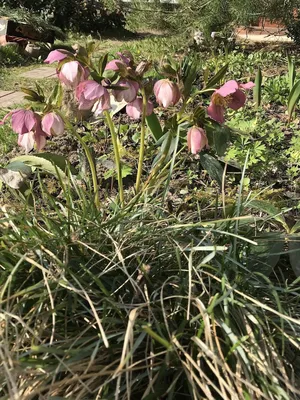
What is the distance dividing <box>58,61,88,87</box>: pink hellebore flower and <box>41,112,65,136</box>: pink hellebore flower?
0.09 metres

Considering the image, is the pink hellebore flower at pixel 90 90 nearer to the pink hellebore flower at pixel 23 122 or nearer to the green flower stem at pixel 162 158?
the pink hellebore flower at pixel 23 122

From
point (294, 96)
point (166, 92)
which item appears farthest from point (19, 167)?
point (294, 96)

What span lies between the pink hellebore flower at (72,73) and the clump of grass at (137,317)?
0.32 meters

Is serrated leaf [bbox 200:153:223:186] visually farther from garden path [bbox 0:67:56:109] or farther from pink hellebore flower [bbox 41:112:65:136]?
garden path [bbox 0:67:56:109]

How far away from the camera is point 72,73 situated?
1207 millimetres

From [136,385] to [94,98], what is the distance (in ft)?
2.13

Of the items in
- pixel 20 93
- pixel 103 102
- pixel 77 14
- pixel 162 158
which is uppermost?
pixel 103 102

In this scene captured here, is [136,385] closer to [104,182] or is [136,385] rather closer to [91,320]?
[91,320]

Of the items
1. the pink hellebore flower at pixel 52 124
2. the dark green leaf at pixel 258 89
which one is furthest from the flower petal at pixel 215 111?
the dark green leaf at pixel 258 89

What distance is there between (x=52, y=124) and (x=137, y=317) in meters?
0.51

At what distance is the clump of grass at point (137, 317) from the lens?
93 centimetres

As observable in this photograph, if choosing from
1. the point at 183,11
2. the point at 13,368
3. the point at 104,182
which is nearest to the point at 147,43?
the point at 183,11

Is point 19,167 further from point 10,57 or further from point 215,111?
point 10,57

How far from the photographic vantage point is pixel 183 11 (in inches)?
173
